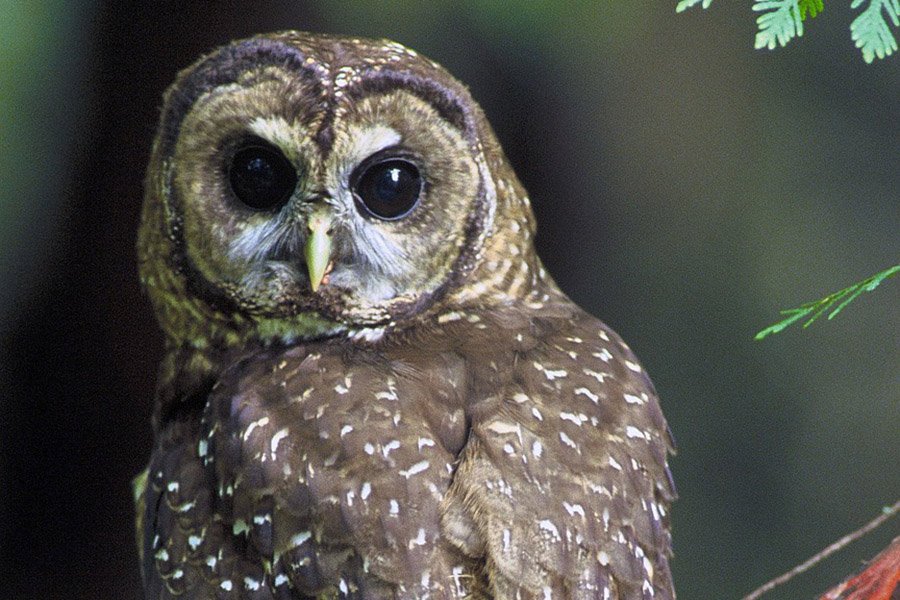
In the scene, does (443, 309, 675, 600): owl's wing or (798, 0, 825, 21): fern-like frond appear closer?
(798, 0, 825, 21): fern-like frond

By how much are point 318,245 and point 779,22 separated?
3.43ft

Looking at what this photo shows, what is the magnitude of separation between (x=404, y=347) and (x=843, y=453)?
306 centimetres

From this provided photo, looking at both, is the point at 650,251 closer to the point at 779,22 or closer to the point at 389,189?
the point at 389,189

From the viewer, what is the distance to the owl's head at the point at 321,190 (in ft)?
7.37

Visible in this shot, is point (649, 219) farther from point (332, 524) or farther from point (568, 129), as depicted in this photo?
point (332, 524)

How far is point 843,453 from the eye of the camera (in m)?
4.71

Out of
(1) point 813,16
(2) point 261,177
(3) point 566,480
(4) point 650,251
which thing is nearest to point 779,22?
(1) point 813,16

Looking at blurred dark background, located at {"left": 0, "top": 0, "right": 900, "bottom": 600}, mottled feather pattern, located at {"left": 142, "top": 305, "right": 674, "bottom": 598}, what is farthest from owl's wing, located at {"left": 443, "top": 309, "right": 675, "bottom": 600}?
blurred dark background, located at {"left": 0, "top": 0, "right": 900, "bottom": 600}

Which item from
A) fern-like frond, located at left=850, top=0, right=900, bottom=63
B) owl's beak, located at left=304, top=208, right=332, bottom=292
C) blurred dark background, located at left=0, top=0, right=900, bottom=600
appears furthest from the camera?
blurred dark background, located at left=0, top=0, right=900, bottom=600

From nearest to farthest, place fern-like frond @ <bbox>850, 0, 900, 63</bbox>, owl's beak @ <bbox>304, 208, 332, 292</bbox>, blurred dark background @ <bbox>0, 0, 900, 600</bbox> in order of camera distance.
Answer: fern-like frond @ <bbox>850, 0, 900, 63</bbox> → owl's beak @ <bbox>304, 208, 332, 292</bbox> → blurred dark background @ <bbox>0, 0, 900, 600</bbox>

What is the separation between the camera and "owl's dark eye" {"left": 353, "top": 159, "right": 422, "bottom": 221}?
7.53 ft

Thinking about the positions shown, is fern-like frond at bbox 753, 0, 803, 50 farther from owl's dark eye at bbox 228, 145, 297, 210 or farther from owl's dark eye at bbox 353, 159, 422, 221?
owl's dark eye at bbox 228, 145, 297, 210

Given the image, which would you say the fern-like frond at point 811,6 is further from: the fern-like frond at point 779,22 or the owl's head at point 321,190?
the owl's head at point 321,190

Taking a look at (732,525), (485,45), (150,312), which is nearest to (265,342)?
(150,312)
